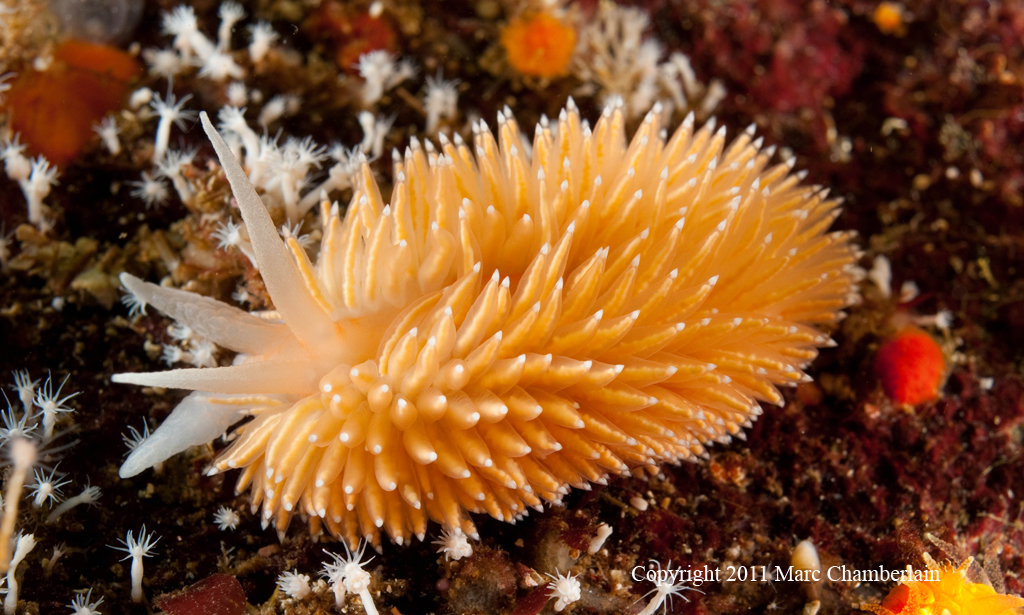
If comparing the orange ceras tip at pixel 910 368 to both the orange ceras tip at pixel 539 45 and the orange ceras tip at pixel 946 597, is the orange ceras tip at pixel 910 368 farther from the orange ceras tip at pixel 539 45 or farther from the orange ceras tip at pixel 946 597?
the orange ceras tip at pixel 539 45

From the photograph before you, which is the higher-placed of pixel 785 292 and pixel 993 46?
pixel 993 46

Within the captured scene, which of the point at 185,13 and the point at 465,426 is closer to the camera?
the point at 465,426

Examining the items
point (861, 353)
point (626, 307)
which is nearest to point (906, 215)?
point (861, 353)

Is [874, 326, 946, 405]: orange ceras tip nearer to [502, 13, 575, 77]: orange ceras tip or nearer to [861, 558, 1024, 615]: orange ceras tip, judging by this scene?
[861, 558, 1024, 615]: orange ceras tip

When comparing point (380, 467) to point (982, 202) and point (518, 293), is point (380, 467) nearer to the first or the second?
point (518, 293)

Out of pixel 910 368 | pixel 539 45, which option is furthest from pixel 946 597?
pixel 539 45

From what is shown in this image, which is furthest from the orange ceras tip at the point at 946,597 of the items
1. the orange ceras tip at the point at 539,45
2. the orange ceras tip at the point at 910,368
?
the orange ceras tip at the point at 539,45

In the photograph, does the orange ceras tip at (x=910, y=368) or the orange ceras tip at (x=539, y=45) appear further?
the orange ceras tip at (x=539, y=45)
